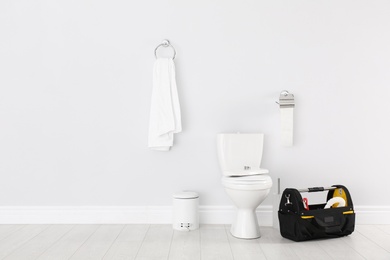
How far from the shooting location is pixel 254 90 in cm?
311

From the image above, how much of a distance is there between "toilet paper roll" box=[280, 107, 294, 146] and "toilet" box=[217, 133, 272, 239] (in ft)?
0.59

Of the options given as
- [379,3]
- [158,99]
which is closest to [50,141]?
[158,99]

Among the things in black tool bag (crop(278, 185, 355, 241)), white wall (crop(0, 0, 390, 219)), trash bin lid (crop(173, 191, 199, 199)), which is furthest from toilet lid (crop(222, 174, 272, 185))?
white wall (crop(0, 0, 390, 219))

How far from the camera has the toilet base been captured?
2.71m

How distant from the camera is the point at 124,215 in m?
3.11

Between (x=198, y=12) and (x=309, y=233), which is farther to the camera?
(x=198, y=12)

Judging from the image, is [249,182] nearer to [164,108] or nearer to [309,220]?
[309,220]

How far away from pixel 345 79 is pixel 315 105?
1.00 ft

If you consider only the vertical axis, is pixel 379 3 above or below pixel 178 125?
above

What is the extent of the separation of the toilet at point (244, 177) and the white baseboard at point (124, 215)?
30 cm

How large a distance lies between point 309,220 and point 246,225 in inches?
16.2

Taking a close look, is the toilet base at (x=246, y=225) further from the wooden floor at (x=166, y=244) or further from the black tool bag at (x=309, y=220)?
the black tool bag at (x=309, y=220)

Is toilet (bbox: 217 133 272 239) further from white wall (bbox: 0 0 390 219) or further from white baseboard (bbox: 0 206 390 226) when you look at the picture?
white baseboard (bbox: 0 206 390 226)

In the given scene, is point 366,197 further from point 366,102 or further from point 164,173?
point 164,173
